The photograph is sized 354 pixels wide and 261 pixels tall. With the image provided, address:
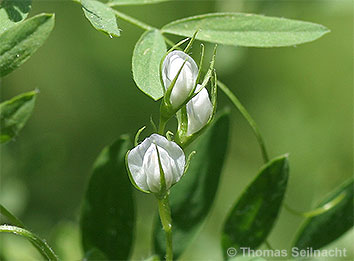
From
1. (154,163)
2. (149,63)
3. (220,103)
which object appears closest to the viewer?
(154,163)

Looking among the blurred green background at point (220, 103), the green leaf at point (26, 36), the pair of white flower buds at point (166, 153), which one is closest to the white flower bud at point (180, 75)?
the pair of white flower buds at point (166, 153)

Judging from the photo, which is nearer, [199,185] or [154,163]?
[154,163]

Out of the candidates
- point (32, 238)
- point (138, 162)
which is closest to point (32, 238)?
point (32, 238)

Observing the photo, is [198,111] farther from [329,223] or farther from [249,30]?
[329,223]

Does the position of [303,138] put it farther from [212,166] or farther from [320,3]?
[212,166]

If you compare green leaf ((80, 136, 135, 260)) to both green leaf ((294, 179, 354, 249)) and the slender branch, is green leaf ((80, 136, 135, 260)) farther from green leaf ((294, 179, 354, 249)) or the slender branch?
green leaf ((294, 179, 354, 249))

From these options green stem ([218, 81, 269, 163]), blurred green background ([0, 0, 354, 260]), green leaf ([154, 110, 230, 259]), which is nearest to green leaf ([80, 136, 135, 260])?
green leaf ([154, 110, 230, 259])

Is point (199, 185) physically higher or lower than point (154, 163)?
lower
